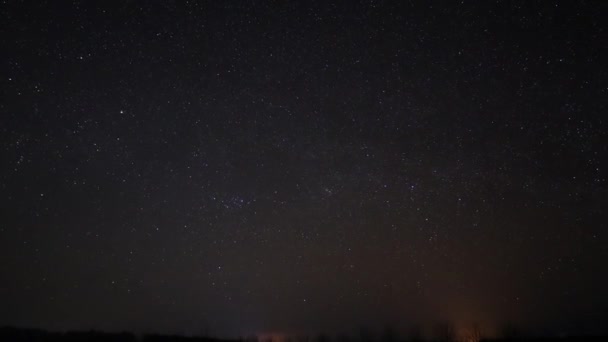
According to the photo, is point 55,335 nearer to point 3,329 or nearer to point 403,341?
point 3,329

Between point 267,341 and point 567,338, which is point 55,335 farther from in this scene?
point 567,338

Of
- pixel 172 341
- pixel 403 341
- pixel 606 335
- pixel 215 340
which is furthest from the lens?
pixel 403 341

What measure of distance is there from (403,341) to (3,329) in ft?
47.7

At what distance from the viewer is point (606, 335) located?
17.5 m

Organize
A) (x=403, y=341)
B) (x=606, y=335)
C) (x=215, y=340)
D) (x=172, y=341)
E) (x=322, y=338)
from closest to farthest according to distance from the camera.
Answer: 1. (x=606, y=335)
2. (x=172, y=341)
3. (x=215, y=340)
4. (x=403, y=341)
5. (x=322, y=338)

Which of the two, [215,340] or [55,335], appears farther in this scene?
[215,340]

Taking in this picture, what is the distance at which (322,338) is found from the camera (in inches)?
1018

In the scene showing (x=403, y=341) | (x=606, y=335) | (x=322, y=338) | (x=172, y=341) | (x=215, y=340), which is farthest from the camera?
(x=322, y=338)

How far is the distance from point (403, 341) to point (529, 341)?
16.0 ft

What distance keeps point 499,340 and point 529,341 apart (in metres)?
1.39

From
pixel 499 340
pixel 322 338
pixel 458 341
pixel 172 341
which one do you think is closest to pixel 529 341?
pixel 499 340

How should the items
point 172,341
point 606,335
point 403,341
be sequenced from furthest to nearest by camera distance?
point 403,341 < point 172,341 < point 606,335

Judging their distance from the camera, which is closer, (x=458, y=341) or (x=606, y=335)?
(x=606, y=335)

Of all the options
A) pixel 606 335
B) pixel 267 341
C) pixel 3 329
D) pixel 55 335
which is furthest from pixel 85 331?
pixel 606 335
